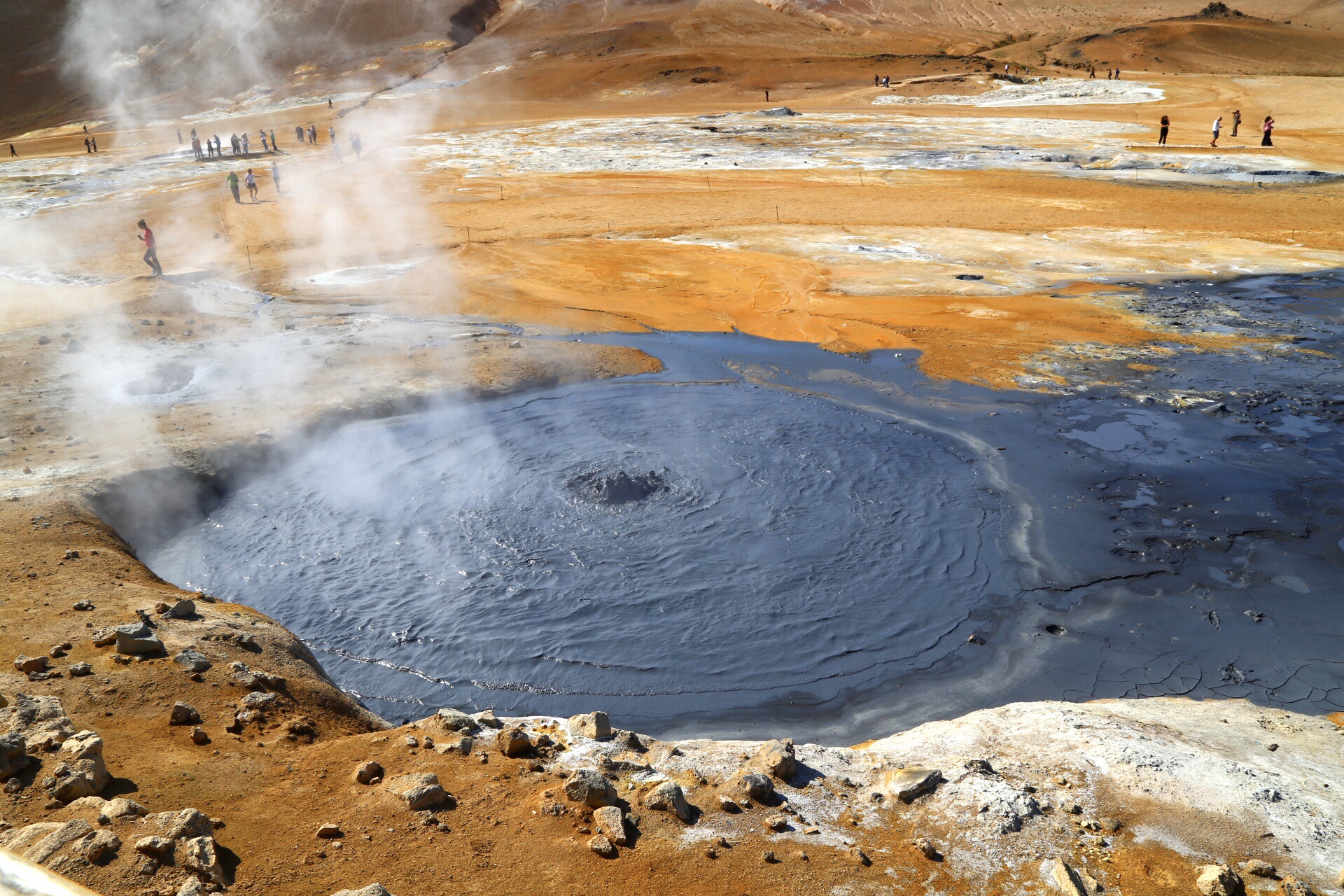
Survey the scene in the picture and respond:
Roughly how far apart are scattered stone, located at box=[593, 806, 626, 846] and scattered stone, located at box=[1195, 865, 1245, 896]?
266 centimetres

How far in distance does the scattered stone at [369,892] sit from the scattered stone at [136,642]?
2807 millimetres

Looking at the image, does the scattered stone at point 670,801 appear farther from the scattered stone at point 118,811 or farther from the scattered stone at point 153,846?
the scattered stone at point 118,811

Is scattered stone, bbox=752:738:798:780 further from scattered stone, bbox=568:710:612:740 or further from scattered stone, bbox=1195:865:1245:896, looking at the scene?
scattered stone, bbox=1195:865:1245:896

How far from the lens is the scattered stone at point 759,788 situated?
4.64m

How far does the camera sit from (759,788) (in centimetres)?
463

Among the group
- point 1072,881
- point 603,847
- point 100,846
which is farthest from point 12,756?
point 1072,881

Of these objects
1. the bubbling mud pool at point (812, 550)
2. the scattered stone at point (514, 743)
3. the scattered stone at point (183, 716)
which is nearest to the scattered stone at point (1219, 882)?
the bubbling mud pool at point (812, 550)

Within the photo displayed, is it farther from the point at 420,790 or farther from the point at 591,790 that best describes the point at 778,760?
the point at 420,790

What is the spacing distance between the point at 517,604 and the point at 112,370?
8.14 meters

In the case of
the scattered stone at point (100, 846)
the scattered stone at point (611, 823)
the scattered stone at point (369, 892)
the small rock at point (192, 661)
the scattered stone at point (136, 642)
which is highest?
the scattered stone at point (100, 846)

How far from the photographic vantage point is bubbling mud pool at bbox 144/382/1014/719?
717 cm

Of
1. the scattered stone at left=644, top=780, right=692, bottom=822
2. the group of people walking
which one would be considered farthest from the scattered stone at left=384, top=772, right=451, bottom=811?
the group of people walking

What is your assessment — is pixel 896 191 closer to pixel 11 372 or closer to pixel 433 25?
pixel 11 372

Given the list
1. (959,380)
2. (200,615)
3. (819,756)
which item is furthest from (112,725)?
(959,380)
